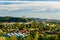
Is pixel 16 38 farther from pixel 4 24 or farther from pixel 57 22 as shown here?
pixel 57 22

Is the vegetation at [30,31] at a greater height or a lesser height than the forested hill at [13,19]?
lesser

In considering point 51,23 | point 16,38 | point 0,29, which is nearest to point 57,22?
point 51,23

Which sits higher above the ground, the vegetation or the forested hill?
the forested hill

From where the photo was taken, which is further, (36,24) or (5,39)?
(36,24)

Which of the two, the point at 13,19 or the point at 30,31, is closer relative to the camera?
the point at 30,31

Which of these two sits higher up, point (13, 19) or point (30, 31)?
point (13, 19)

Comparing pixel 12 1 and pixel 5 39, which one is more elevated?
pixel 12 1

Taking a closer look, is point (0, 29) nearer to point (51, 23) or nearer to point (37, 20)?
point (37, 20)

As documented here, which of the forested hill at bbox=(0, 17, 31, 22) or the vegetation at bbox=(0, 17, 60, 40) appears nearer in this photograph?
the vegetation at bbox=(0, 17, 60, 40)

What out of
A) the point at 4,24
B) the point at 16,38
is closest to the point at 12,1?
the point at 4,24

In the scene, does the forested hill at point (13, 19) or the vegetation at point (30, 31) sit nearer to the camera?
the vegetation at point (30, 31)
